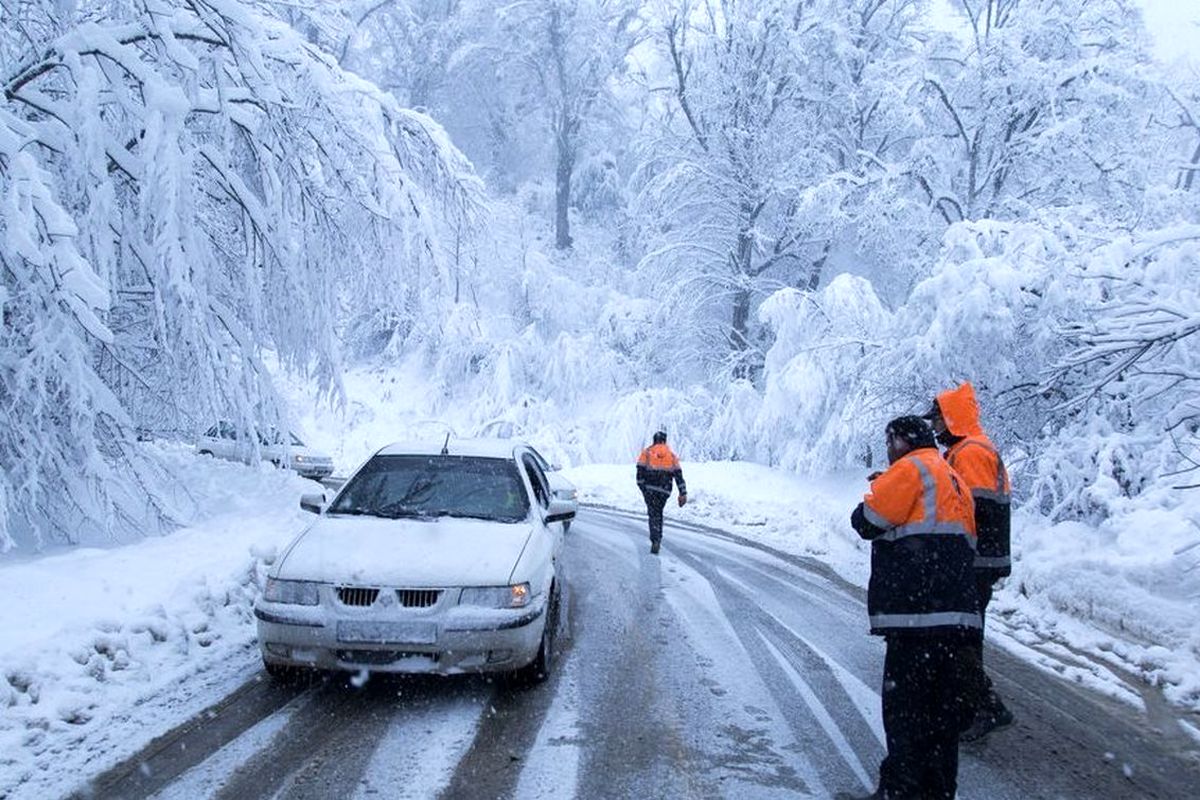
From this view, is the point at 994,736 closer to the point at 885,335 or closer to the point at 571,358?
the point at 885,335

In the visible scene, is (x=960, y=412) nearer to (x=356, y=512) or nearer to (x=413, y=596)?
(x=413, y=596)

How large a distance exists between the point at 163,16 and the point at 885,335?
38.6 feet

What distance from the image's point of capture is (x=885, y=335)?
1441 centimetres

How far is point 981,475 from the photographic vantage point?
4.83 metres

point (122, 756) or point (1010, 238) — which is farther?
point (1010, 238)

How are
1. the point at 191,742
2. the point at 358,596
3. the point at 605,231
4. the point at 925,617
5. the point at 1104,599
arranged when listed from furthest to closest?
1. the point at 605,231
2. the point at 1104,599
3. the point at 358,596
4. the point at 191,742
5. the point at 925,617

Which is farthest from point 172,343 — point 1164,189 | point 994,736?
point 1164,189

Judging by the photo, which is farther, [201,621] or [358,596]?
[201,621]

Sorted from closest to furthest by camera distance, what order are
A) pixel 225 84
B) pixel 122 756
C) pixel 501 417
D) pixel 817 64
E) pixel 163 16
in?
pixel 122 756, pixel 163 16, pixel 225 84, pixel 817 64, pixel 501 417

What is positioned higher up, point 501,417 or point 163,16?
point 163,16

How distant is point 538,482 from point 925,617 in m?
4.15

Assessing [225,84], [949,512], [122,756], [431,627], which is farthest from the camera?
[225,84]

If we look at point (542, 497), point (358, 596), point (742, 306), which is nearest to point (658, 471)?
point (542, 497)

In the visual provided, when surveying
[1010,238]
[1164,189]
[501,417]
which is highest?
[1164,189]
